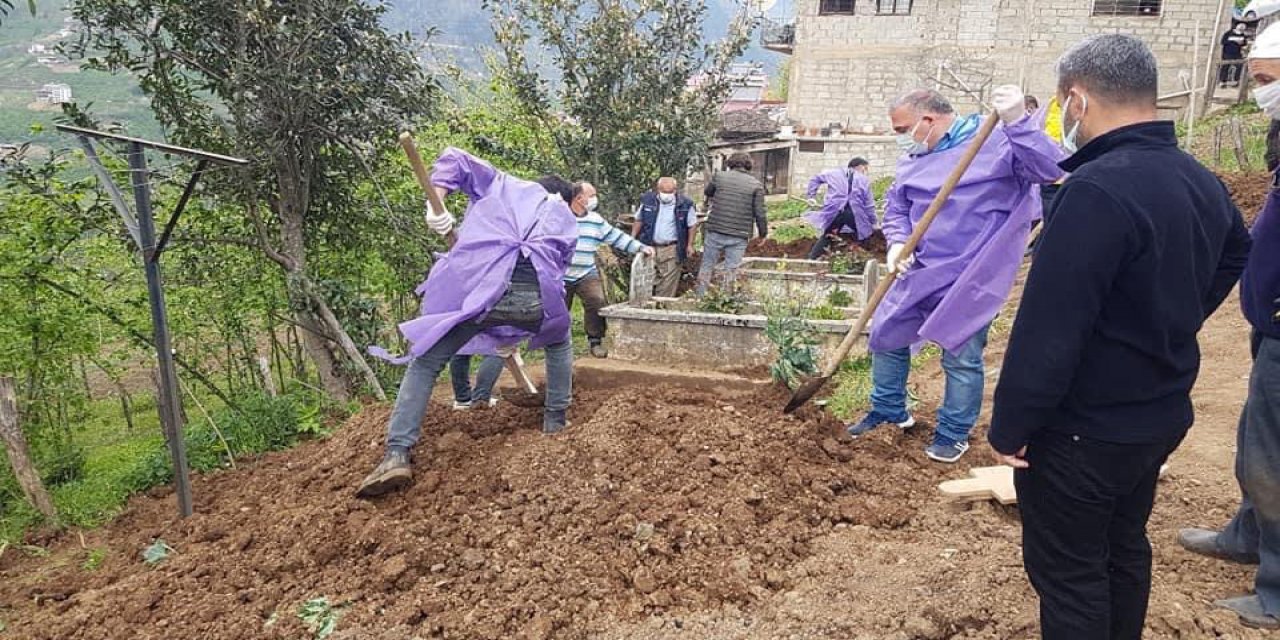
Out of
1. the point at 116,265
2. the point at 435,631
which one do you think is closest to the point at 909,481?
the point at 435,631

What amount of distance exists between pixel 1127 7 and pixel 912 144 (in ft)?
65.8

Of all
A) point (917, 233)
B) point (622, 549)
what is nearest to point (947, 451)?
point (917, 233)

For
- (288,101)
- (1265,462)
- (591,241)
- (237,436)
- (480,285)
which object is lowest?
(237,436)

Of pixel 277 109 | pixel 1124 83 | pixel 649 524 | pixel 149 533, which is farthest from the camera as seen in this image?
pixel 277 109

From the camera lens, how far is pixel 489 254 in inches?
148

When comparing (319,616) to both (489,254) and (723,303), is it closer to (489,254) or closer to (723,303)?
(489,254)

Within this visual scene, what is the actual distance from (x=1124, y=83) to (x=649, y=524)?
2194 millimetres

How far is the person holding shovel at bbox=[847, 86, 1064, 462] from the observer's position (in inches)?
141

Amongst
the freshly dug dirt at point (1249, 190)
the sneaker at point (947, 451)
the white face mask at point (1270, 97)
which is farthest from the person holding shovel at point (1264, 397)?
the freshly dug dirt at point (1249, 190)

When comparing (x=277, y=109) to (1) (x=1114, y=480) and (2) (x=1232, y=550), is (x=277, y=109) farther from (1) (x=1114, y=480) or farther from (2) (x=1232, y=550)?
(2) (x=1232, y=550)

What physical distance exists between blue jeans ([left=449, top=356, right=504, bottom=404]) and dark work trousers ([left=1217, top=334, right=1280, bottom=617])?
3.80m

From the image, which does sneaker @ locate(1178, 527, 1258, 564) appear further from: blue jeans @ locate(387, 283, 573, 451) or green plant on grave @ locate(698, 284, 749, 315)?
green plant on grave @ locate(698, 284, 749, 315)

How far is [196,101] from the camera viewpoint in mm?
5828

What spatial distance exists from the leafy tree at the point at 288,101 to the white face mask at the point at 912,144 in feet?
12.4
